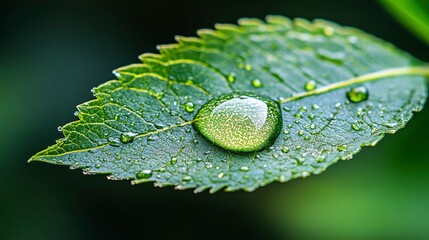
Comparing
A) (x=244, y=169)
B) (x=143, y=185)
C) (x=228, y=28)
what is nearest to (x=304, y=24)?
(x=228, y=28)

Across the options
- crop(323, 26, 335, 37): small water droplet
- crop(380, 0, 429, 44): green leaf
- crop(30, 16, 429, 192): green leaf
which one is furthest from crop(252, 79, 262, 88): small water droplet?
crop(380, 0, 429, 44): green leaf

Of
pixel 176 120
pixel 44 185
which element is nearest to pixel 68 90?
pixel 44 185

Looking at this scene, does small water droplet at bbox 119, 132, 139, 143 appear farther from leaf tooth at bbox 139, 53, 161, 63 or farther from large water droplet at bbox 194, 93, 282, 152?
leaf tooth at bbox 139, 53, 161, 63

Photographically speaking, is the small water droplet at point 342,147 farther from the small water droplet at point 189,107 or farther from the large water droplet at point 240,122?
the small water droplet at point 189,107

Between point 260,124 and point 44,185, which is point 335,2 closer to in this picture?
point 260,124

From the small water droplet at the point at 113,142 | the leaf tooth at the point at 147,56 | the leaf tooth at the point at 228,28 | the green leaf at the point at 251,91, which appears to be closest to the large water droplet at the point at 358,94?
the green leaf at the point at 251,91

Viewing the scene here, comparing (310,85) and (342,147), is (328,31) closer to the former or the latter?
(310,85)
